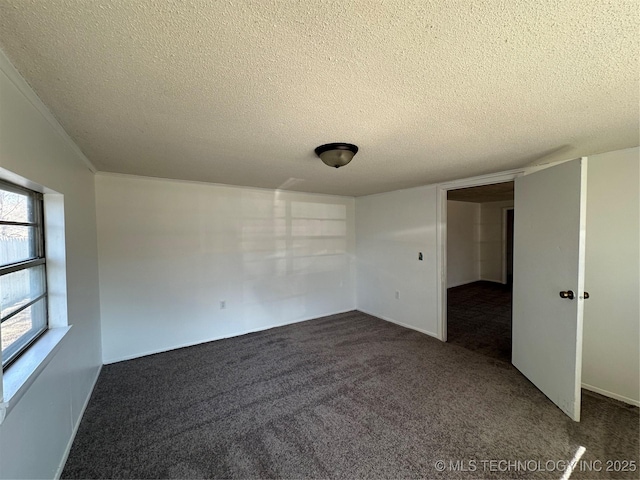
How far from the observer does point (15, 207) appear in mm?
1483

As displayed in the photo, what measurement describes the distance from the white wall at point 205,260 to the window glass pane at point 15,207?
1425 mm

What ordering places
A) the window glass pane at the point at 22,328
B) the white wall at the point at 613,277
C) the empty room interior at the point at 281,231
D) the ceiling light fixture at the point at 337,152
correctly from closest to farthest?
1. the empty room interior at the point at 281,231
2. the window glass pane at the point at 22,328
3. the ceiling light fixture at the point at 337,152
4. the white wall at the point at 613,277

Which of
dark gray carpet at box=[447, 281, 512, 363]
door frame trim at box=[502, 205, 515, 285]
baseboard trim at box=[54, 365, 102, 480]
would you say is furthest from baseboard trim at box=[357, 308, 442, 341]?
door frame trim at box=[502, 205, 515, 285]

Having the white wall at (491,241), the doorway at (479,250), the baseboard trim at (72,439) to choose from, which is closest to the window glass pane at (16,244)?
the baseboard trim at (72,439)

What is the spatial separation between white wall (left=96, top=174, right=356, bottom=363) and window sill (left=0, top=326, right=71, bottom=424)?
56.9 inches

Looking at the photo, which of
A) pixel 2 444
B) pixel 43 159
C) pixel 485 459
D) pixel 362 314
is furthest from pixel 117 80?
pixel 362 314

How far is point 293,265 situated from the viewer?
14.0 feet

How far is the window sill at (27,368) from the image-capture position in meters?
1.10

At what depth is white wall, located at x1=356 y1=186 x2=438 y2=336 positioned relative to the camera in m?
3.72

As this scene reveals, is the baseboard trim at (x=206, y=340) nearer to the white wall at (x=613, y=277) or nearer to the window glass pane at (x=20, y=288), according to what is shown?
the window glass pane at (x=20, y=288)

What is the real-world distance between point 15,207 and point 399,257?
403cm

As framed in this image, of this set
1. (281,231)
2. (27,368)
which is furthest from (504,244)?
(27,368)

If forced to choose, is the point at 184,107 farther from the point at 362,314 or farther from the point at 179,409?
the point at 362,314

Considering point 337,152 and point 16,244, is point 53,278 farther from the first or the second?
point 337,152
